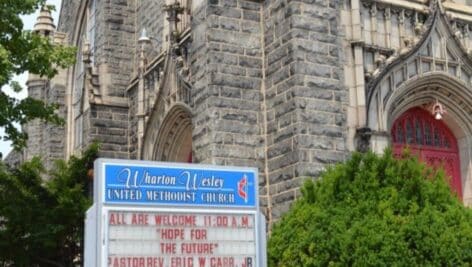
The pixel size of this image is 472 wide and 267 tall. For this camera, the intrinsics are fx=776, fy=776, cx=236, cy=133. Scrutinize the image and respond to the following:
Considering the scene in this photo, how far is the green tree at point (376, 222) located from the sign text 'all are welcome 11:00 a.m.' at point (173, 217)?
1706 millimetres

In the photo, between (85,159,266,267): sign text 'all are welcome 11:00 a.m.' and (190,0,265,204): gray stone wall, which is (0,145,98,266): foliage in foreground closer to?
(190,0,265,204): gray stone wall

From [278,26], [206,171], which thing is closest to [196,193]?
[206,171]

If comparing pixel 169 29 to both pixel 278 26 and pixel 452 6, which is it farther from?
pixel 452 6

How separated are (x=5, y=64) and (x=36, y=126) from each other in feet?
50.1

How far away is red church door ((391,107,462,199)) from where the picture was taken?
54.1ft

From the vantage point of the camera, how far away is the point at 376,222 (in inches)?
427

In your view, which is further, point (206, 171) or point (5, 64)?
point (5, 64)

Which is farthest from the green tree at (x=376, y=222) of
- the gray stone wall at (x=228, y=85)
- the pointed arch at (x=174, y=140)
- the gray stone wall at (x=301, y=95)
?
the pointed arch at (x=174, y=140)

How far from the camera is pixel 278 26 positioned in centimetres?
1504

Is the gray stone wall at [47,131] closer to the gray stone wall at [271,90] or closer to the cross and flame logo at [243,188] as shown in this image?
the gray stone wall at [271,90]

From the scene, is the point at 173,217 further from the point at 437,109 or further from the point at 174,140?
the point at 174,140

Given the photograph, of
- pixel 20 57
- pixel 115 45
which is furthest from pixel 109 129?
pixel 20 57

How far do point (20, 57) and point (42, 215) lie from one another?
408 centimetres

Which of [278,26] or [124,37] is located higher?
[124,37]
